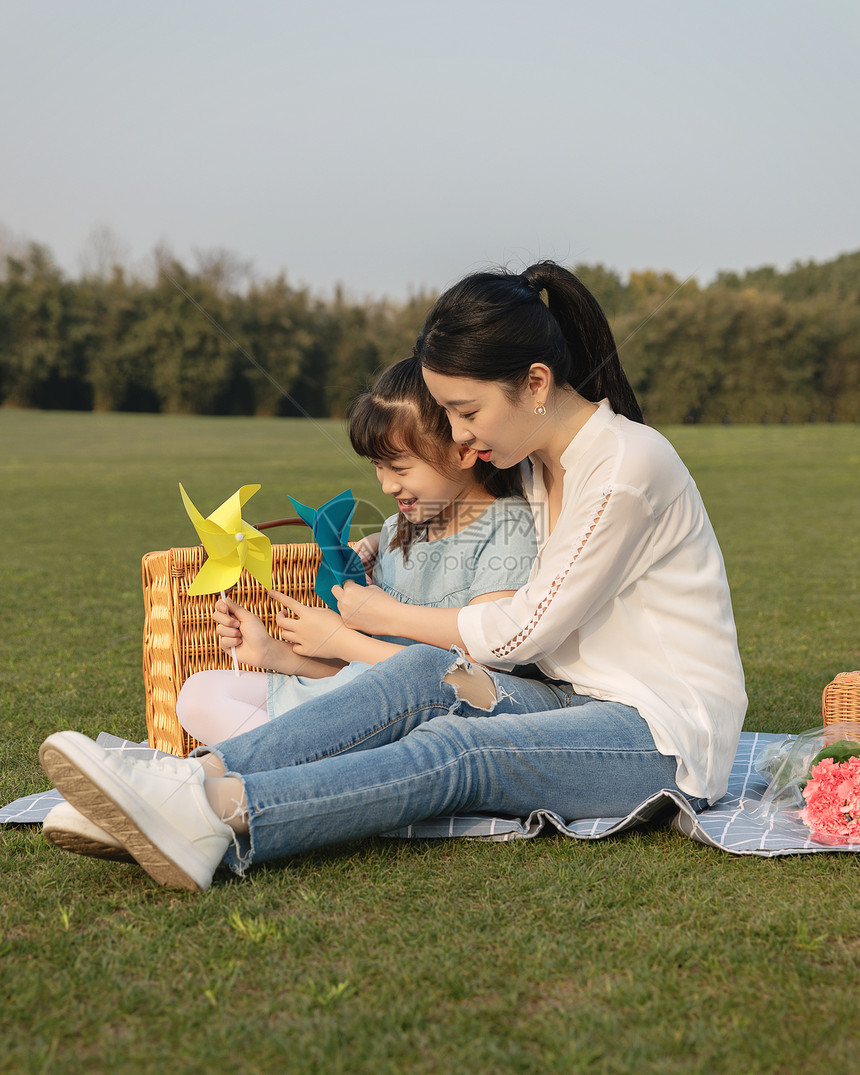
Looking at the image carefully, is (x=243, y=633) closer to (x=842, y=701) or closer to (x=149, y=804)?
(x=149, y=804)

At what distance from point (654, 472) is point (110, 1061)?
160 cm

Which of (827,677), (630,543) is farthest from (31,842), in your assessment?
(827,677)

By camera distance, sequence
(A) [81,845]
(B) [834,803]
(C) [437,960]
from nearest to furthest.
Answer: (C) [437,960], (A) [81,845], (B) [834,803]

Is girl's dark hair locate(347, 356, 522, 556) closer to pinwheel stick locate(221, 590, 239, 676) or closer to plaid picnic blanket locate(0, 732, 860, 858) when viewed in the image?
pinwheel stick locate(221, 590, 239, 676)

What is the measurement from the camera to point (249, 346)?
30.3m

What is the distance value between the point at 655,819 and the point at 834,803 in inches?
16.2

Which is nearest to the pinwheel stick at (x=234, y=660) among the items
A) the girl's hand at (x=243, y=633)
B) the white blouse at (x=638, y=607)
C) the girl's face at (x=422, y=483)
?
the girl's hand at (x=243, y=633)

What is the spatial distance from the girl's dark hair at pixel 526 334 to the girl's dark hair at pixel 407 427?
270mm

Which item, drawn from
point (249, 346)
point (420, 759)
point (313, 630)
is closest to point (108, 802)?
point (420, 759)

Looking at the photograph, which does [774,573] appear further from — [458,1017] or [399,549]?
[458,1017]

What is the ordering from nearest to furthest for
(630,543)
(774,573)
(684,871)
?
(684,871) < (630,543) < (774,573)

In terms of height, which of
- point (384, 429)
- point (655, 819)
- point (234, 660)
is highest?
point (384, 429)

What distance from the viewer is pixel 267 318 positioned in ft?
98.6

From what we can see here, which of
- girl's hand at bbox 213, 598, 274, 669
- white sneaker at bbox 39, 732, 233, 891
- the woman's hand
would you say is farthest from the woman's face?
white sneaker at bbox 39, 732, 233, 891
